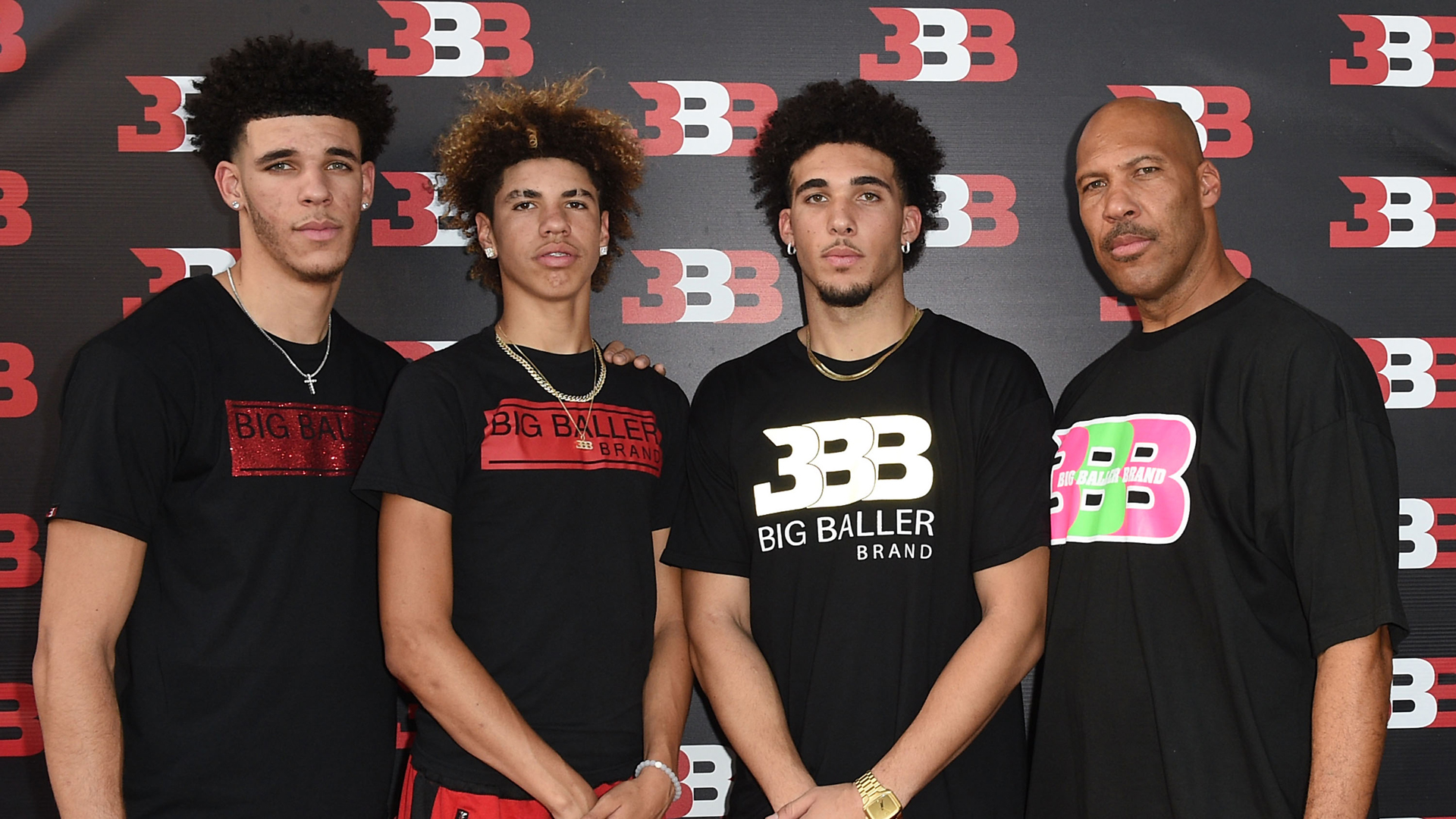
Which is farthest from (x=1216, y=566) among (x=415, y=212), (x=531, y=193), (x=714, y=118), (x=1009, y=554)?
(x=415, y=212)

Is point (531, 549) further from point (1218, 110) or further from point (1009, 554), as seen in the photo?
point (1218, 110)

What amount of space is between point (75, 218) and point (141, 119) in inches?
12.0

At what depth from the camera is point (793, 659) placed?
78.1 inches

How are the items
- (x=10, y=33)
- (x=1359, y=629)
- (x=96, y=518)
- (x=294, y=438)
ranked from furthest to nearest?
(x=10, y=33) < (x=294, y=438) < (x=96, y=518) < (x=1359, y=629)

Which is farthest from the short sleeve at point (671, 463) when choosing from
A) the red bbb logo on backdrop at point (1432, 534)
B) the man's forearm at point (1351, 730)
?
the red bbb logo on backdrop at point (1432, 534)

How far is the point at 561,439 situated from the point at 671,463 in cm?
28

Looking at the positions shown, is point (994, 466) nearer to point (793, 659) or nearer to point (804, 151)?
point (793, 659)

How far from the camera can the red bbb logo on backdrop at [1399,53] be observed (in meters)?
2.74

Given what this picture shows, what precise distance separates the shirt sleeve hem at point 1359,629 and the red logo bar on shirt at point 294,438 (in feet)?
5.68

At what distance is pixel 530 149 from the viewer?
2219 mm

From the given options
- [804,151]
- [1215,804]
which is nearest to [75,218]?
[804,151]

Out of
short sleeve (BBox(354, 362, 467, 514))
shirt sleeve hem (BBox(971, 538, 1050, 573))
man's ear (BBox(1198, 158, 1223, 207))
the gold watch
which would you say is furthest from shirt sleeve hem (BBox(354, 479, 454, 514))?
man's ear (BBox(1198, 158, 1223, 207))

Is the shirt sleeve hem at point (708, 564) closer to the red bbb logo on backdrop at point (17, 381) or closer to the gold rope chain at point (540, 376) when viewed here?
the gold rope chain at point (540, 376)

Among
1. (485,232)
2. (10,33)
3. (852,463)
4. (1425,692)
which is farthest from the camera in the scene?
(1425,692)
